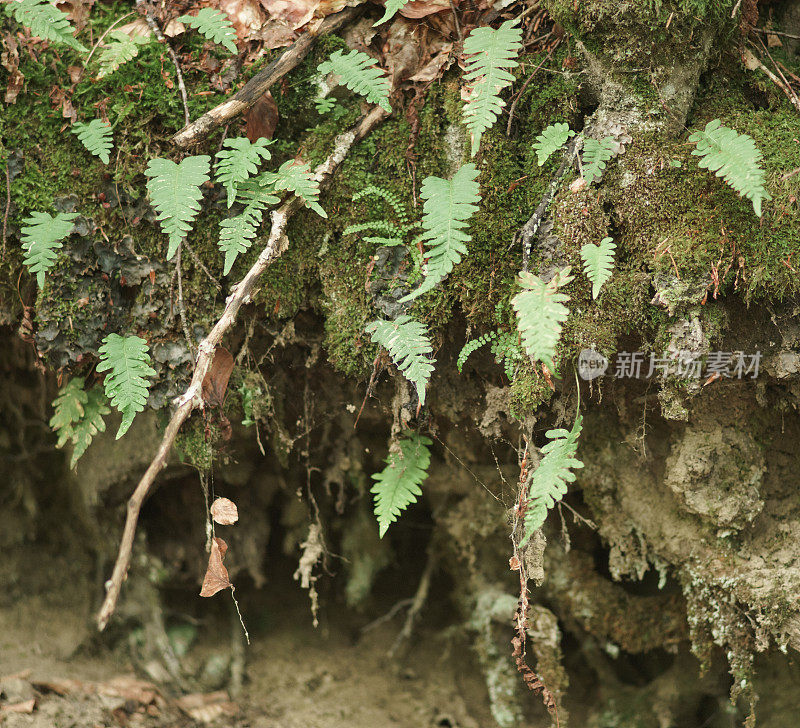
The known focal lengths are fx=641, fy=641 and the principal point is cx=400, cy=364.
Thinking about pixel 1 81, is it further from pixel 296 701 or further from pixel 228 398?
pixel 296 701

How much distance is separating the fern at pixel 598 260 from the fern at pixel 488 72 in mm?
566

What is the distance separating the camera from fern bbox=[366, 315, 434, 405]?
8.09 ft

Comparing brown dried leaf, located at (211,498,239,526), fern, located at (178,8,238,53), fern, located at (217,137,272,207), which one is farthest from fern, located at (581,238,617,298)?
fern, located at (178,8,238,53)

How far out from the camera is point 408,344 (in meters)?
2.53

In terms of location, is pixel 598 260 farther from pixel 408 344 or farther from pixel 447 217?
pixel 408 344

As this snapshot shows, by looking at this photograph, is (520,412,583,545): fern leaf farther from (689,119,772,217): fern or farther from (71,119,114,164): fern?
(71,119,114,164): fern

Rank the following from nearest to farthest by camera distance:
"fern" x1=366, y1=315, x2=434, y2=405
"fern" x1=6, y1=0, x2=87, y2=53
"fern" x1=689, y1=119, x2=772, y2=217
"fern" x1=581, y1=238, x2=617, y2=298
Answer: "fern" x1=689, y1=119, x2=772, y2=217 → "fern" x1=581, y1=238, x2=617, y2=298 → "fern" x1=366, y1=315, x2=434, y2=405 → "fern" x1=6, y1=0, x2=87, y2=53

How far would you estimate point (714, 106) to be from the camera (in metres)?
2.70

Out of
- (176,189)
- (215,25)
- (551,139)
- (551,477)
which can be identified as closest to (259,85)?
(215,25)

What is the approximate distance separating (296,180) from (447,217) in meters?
0.69

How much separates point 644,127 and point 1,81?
2.88 metres

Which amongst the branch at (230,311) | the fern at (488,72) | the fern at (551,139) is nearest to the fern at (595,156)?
the fern at (551,139)

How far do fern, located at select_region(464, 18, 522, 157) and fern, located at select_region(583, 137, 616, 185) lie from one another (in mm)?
413

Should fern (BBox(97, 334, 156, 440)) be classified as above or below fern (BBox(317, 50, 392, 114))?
below
